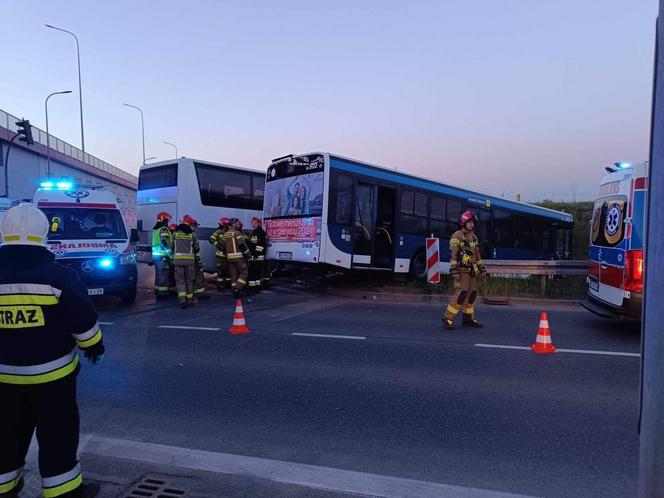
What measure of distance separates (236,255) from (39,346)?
9817 millimetres

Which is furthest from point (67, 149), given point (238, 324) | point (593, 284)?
point (593, 284)

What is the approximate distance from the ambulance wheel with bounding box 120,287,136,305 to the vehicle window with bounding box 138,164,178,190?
12.6 feet

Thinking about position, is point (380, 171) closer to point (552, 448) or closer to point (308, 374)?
point (308, 374)

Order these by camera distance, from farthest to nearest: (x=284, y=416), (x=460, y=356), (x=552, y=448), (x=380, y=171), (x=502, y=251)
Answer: (x=502, y=251), (x=380, y=171), (x=460, y=356), (x=284, y=416), (x=552, y=448)

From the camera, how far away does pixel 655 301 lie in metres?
1.70

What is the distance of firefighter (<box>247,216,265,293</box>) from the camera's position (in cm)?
1324

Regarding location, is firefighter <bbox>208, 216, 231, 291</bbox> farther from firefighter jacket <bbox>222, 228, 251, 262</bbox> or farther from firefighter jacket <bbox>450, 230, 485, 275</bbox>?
firefighter jacket <bbox>450, 230, 485, 275</bbox>

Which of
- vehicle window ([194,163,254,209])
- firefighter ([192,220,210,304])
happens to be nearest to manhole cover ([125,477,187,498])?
firefighter ([192,220,210,304])

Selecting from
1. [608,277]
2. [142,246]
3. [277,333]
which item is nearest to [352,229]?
[277,333]

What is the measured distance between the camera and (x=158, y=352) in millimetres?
7098

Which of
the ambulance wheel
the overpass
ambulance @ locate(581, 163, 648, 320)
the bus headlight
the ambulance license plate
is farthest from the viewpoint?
the overpass

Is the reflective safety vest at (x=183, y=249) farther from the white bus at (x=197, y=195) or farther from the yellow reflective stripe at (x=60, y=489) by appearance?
the yellow reflective stripe at (x=60, y=489)

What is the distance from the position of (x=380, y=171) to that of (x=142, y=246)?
25.1 feet

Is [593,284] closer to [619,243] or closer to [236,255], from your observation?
[619,243]
